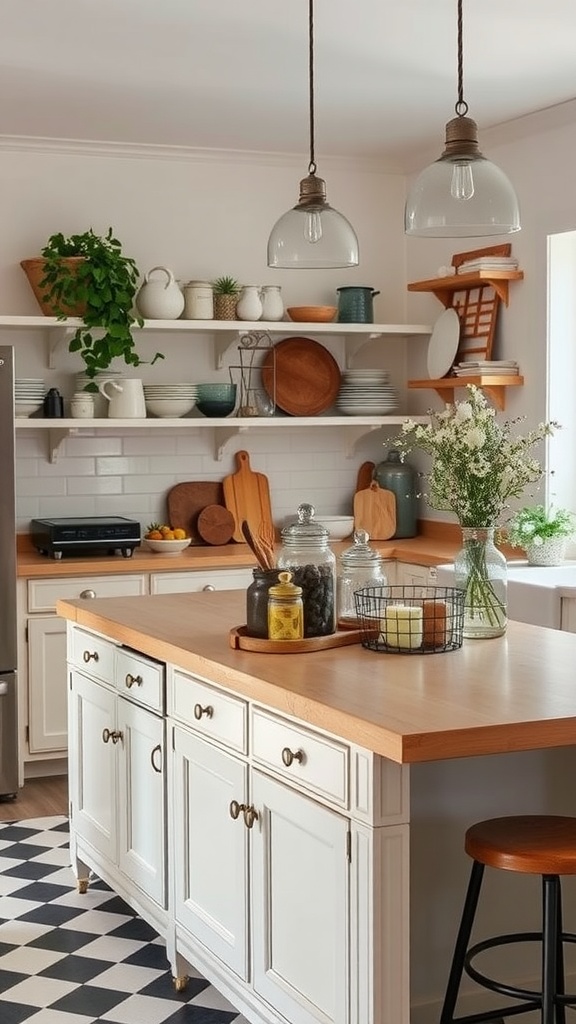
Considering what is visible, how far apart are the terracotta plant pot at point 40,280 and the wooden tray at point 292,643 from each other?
9.45ft

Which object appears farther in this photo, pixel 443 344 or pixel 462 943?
pixel 443 344

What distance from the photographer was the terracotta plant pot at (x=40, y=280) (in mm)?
5762

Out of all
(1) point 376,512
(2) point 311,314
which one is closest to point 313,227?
(2) point 311,314

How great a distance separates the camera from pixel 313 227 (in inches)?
133

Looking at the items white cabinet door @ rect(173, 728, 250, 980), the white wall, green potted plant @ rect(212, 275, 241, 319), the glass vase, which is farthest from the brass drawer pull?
green potted plant @ rect(212, 275, 241, 319)

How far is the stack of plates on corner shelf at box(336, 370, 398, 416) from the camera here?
21.3 ft

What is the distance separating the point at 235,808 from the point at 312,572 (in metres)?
0.60

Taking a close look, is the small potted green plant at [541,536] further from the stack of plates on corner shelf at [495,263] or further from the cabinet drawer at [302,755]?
the cabinet drawer at [302,755]

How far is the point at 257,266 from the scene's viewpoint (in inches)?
254

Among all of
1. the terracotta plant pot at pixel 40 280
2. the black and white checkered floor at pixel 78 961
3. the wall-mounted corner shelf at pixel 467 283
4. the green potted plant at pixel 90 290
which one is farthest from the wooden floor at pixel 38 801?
the wall-mounted corner shelf at pixel 467 283

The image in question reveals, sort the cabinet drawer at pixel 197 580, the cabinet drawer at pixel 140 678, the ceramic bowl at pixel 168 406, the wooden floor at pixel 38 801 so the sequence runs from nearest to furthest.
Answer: the cabinet drawer at pixel 140 678
the wooden floor at pixel 38 801
the cabinet drawer at pixel 197 580
the ceramic bowl at pixel 168 406

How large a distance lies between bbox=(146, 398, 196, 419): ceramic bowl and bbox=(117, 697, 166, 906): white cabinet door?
2418mm

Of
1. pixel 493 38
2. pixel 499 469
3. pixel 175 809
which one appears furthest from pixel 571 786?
pixel 493 38

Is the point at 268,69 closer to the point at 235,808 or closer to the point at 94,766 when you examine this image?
the point at 94,766
